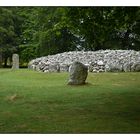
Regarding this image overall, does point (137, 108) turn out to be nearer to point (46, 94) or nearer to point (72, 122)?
point (72, 122)

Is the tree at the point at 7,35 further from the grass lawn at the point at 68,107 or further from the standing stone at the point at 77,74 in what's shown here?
the standing stone at the point at 77,74

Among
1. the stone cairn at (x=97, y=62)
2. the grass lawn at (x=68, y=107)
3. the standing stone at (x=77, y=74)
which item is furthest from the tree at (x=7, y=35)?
the standing stone at (x=77, y=74)

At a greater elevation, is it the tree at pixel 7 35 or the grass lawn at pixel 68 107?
the tree at pixel 7 35

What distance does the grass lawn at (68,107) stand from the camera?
1162 centimetres

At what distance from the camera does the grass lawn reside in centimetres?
1162

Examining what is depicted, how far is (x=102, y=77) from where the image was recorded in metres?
24.2

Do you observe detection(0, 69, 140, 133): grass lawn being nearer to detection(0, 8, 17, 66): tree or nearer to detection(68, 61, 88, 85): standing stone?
detection(68, 61, 88, 85): standing stone

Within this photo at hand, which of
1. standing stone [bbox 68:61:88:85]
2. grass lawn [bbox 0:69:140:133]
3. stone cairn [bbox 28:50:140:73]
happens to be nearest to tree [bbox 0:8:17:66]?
stone cairn [bbox 28:50:140:73]

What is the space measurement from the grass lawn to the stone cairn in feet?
17.8

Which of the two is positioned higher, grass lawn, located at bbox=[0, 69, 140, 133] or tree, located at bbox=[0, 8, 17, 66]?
tree, located at bbox=[0, 8, 17, 66]

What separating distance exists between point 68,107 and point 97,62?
1465 centimetres

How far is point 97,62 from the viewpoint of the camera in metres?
28.9

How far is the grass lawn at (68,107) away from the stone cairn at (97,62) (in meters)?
5.43
